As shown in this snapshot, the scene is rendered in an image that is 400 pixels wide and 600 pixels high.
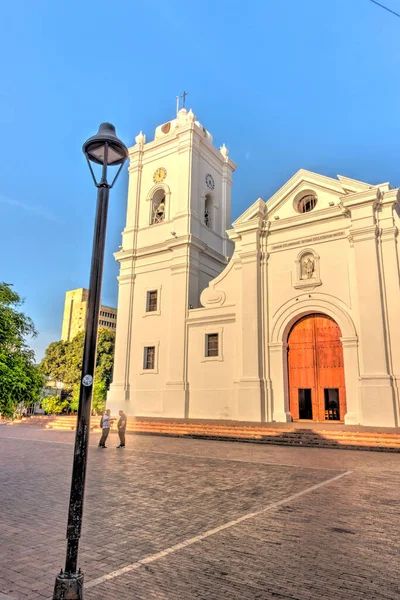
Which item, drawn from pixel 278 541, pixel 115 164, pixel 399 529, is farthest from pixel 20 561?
pixel 399 529

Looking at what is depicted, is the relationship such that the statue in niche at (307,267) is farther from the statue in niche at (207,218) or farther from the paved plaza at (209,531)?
the paved plaza at (209,531)

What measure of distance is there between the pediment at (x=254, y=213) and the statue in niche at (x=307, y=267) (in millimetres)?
3700

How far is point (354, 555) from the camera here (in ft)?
16.0

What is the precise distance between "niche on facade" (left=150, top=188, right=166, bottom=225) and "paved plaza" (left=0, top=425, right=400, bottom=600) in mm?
21278

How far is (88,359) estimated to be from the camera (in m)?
3.90

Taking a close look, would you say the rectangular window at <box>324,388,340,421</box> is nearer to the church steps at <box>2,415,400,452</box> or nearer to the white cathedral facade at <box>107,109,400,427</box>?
the white cathedral facade at <box>107,109,400,427</box>

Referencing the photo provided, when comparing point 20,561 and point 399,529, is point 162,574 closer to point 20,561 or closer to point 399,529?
point 20,561

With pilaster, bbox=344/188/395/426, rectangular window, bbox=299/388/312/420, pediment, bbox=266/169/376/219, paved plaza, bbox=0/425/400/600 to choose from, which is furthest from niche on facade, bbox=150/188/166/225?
paved plaza, bbox=0/425/400/600

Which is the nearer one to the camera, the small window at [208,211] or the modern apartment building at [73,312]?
the small window at [208,211]

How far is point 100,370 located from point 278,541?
39.1m

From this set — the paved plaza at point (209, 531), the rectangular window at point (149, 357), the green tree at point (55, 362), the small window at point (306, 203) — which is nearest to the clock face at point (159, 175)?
the small window at point (306, 203)

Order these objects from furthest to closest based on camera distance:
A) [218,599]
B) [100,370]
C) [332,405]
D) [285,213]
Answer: [100,370] → [285,213] → [332,405] → [218,599]

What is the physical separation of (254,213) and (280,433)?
12414 mm

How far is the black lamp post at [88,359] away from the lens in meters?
3.51
